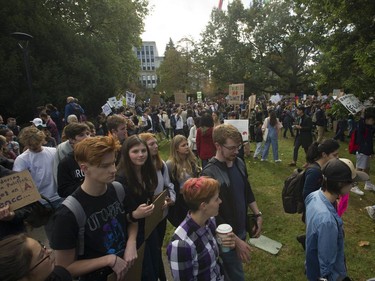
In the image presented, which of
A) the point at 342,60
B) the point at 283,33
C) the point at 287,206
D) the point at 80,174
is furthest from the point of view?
the point at 283,33

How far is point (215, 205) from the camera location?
2068mm

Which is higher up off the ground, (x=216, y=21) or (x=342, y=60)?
(x=216, y=21)

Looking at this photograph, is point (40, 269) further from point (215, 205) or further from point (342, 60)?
point (342, 60)

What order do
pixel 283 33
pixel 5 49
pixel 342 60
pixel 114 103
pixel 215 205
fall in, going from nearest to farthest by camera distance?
pixel 215 205 < pixel 342 60 < pixel 5 49 < pixel 114 103 < pixel 283 33

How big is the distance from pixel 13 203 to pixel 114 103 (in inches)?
561

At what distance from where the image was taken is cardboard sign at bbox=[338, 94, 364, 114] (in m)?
7.12

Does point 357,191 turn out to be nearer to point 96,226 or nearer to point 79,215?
point 96,226

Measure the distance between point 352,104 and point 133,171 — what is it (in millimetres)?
7033

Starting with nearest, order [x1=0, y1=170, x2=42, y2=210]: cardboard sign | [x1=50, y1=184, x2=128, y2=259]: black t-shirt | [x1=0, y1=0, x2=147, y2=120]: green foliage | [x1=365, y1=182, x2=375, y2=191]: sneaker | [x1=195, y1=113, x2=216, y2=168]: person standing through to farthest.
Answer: [x1=50, y1=184, x2=128, y2=259]: black t-shirt
[x1=0, y1=170, x2=42, y2=210]: cardboard sign
[x1=195, y1=113, x2=216, y2=168]: person standing
[x1=365, y1=182, x2=375, y2=191]: sneaker
[x1=0, y1=0, x2=147, y2=120]: green foliage

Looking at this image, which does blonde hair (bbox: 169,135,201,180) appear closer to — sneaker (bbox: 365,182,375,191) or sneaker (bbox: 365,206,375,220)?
sneaker (bbox: 365,206,375,220)

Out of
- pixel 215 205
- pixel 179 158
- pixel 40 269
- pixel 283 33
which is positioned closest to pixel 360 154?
pixel 179 158

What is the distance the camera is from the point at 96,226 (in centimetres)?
191

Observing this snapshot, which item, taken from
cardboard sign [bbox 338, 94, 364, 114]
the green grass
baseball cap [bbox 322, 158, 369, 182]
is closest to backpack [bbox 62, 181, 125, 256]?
baseball cap [bbox 322, 158, 369, 182]

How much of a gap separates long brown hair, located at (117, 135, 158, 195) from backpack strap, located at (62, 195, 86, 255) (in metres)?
0.86
